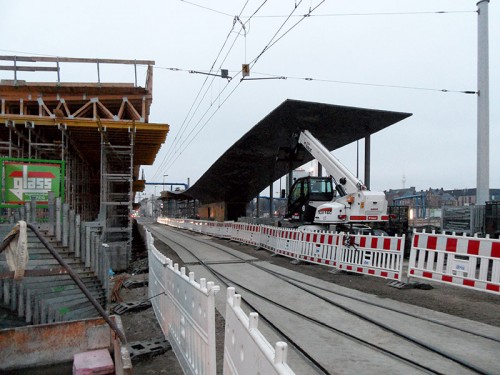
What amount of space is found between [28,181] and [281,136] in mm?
19733

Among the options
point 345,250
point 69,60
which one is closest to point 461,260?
point 345,250

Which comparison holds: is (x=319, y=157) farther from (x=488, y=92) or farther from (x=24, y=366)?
(x=24, y=366)

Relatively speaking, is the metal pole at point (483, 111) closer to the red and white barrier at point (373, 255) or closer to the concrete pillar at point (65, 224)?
the red and white barrier at point (373, 255)

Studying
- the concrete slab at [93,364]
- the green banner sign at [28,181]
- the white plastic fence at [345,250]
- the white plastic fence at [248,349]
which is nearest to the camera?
the white plastic fence at [248,349]

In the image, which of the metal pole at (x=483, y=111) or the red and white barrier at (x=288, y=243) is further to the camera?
the metal pole at (x=483, y=111)

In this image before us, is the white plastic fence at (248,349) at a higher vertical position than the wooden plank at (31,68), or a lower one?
lower

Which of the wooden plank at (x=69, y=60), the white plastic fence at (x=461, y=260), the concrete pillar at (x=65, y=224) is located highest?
the wooden plank at (x=69, y=60)

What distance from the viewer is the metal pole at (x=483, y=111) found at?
13750 millimetres

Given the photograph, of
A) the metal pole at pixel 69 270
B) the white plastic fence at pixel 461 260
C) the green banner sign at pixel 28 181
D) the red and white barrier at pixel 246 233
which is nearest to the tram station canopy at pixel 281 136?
the red and white barrier at pixel 246 233

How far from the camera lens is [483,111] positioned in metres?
13.9

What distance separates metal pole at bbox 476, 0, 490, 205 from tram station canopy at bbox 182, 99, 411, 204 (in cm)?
793

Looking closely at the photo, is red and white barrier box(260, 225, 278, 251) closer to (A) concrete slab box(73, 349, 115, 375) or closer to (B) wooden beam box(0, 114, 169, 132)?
(B) wooden beam box(0, 114, 169, 132)

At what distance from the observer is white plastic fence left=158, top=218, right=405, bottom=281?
953 centimetres

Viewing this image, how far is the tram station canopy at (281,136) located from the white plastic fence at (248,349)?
1746 cm
